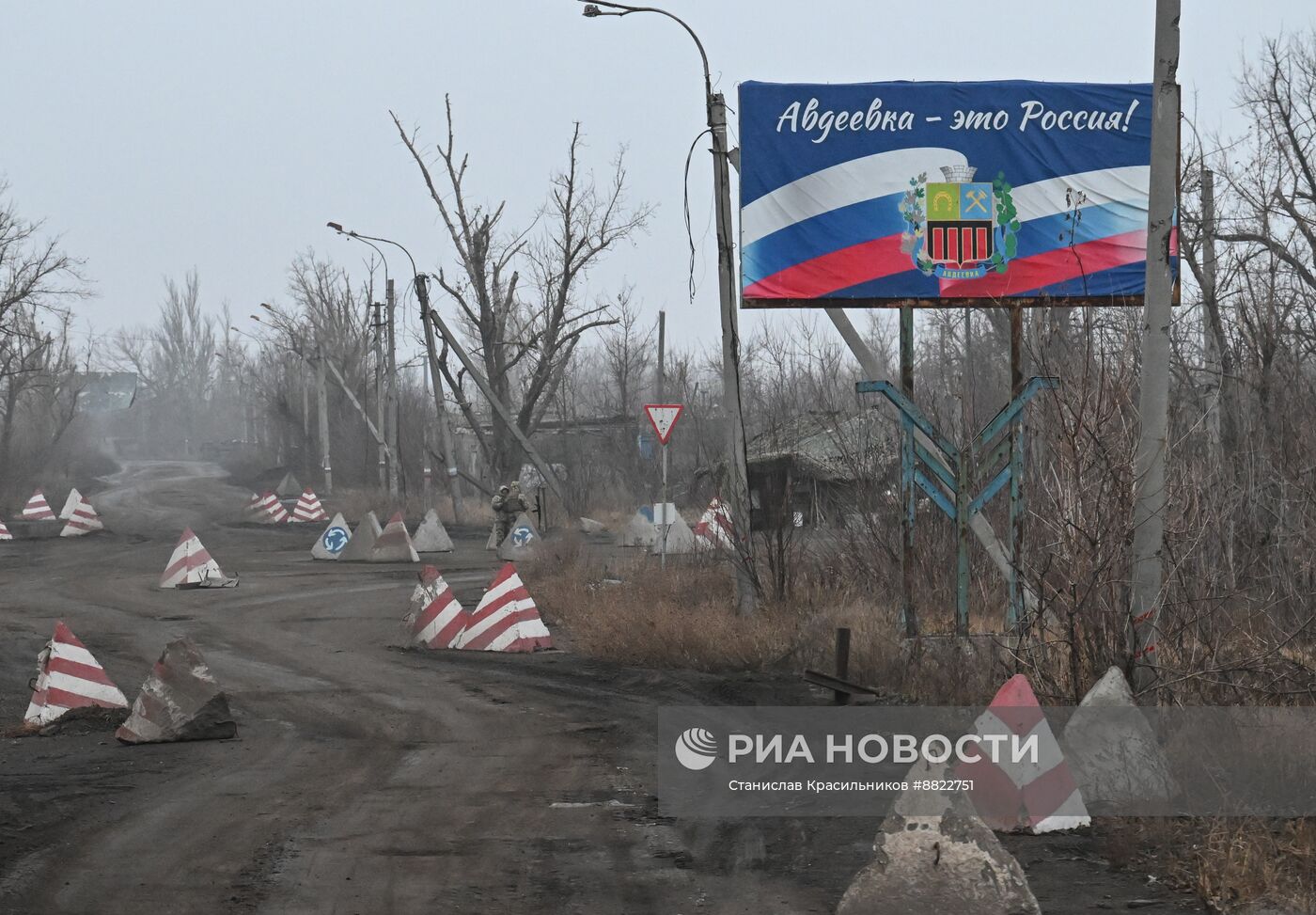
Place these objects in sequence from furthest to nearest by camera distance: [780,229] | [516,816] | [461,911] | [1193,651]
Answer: [780,229]
[1193,651]
[516,816]
[461,911]

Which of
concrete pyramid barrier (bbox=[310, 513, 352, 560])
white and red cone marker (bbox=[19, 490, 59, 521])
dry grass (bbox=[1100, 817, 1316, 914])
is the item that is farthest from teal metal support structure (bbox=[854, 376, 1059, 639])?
white and red cone marker (bbox=[19, 490, 59, 521])

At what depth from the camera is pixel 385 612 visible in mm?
20062

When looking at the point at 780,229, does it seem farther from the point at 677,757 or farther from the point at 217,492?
the point at 217,492

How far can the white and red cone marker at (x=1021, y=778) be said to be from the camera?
24.8 ft

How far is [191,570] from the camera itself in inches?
955

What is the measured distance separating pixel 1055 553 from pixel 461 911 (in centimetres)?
499

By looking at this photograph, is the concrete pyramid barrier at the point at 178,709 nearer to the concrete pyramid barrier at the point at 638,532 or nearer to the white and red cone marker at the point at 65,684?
the white and red cone marker at the point at 65,684

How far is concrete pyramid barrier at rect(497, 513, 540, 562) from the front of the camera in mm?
29031

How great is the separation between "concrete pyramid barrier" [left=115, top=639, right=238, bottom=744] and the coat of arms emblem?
7.45m

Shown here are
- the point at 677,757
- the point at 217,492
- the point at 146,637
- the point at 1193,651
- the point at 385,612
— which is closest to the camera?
the point at 1193,651

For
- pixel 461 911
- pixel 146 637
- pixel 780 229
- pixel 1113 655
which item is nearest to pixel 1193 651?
pixel 1113 655

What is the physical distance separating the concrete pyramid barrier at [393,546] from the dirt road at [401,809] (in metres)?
11.6

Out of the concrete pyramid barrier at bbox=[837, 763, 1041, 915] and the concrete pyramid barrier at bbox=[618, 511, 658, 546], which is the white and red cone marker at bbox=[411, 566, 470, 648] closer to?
the concrete pyramid barrier at bbox=[837, 763, 1041, 915]

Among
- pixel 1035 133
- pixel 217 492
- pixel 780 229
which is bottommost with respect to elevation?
pixel 217 492
